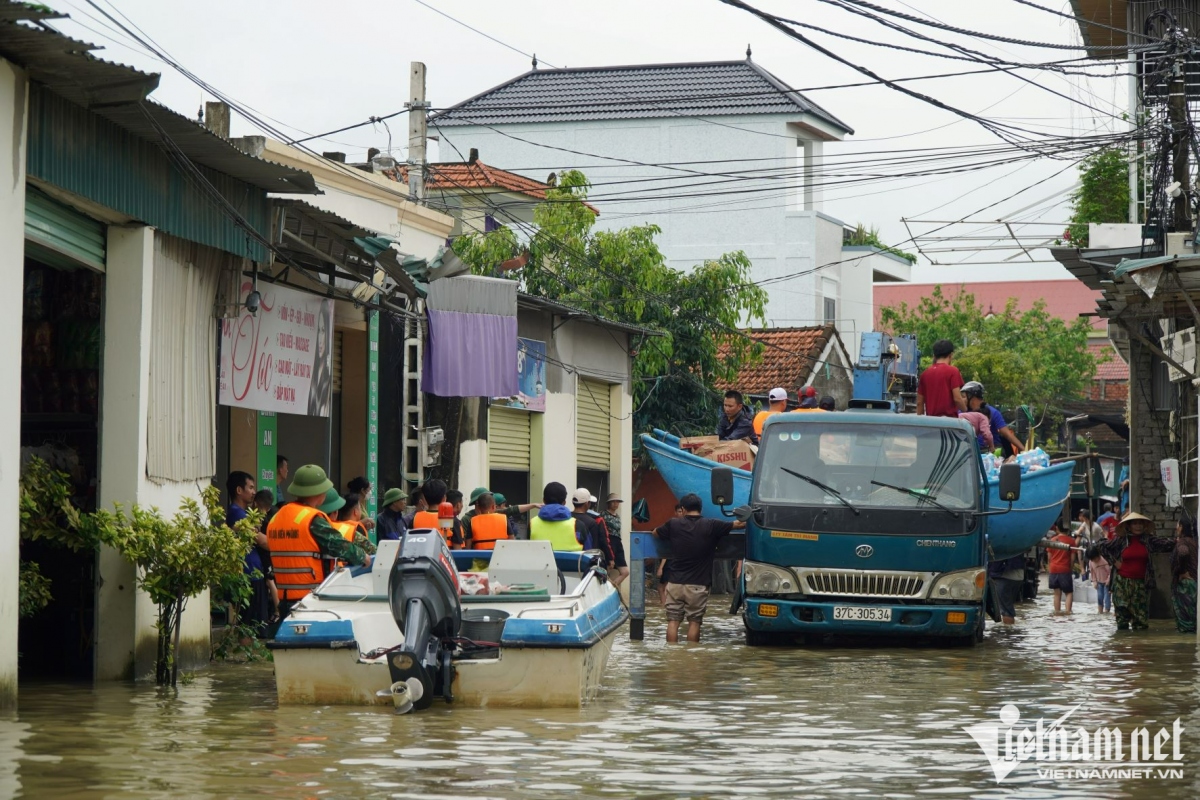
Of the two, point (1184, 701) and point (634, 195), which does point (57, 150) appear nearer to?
point (1184, 701)

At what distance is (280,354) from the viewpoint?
16828 millimetres

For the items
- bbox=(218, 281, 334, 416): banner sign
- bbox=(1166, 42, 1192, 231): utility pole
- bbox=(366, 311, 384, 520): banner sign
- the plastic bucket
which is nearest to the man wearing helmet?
bbox=(1166, 42, 1192, 231): utility pole

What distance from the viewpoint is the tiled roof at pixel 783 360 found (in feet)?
128

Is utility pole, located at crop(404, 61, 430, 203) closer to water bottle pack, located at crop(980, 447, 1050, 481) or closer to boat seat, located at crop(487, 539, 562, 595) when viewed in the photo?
water bottle pack, located at crop(980, 447, 1050, 481)

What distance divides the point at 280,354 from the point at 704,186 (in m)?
33.2

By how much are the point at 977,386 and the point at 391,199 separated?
8127 mm

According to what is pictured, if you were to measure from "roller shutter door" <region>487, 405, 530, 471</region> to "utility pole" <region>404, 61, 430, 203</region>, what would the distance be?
145 inches

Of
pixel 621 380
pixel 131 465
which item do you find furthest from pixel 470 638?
pixel 621 380

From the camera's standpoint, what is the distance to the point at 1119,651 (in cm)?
1791

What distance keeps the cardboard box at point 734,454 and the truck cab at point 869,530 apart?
302cm

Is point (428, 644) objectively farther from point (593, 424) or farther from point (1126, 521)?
point (593, 424)

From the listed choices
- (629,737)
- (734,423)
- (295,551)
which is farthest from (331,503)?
(734,423)

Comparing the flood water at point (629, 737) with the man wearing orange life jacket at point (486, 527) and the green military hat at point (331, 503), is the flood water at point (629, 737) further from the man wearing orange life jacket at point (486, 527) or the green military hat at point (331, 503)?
the man wearing orange life jacket at point (486, 527)

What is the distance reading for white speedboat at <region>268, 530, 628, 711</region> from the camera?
1086 cm
